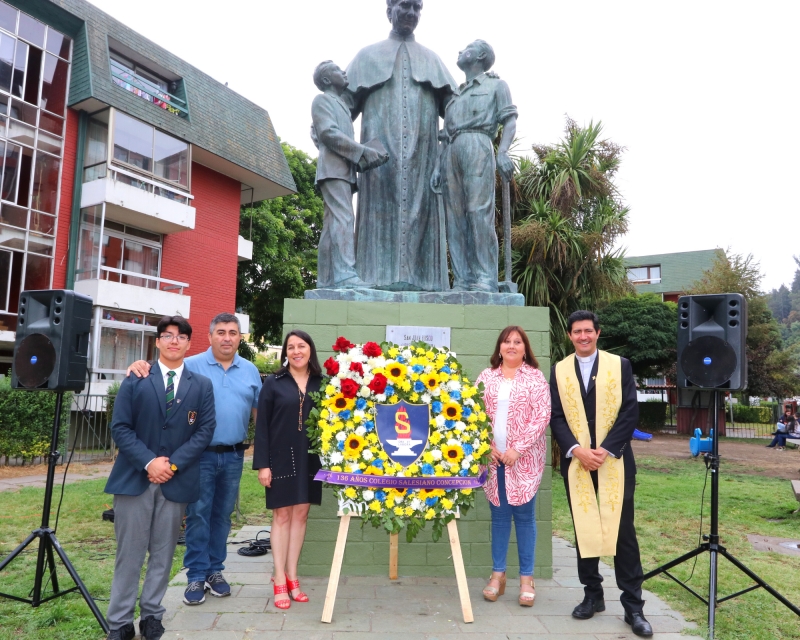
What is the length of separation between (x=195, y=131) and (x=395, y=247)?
15.6m

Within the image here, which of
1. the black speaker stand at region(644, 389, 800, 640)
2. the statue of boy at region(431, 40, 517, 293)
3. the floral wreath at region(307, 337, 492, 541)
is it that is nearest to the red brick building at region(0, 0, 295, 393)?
the statue of boy at region(431, 40, 517, 293)

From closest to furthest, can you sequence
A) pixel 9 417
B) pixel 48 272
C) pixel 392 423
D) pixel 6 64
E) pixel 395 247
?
pixel 392 423
pixel 395 247
pixel 9 417
pixel 6 64
pixel 48 272

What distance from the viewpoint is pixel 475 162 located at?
523 centimetres

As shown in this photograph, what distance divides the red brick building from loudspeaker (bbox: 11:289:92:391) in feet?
38.9

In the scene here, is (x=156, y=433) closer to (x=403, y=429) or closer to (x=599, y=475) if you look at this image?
(x=403, y=429)

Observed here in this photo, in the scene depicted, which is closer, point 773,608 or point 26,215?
point 773,608

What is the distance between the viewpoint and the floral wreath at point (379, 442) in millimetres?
3879

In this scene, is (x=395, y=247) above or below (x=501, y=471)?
above

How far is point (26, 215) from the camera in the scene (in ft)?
51.2

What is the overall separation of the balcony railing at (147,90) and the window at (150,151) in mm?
1030

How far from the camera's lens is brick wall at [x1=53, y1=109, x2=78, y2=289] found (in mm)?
16375

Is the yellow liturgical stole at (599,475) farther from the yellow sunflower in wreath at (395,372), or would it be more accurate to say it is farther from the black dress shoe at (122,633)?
the black dress shoe at (122,633)

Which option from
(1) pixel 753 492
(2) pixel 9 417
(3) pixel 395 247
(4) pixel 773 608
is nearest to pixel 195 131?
(2) pixel 9 417

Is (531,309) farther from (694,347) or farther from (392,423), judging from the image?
(392,423)
